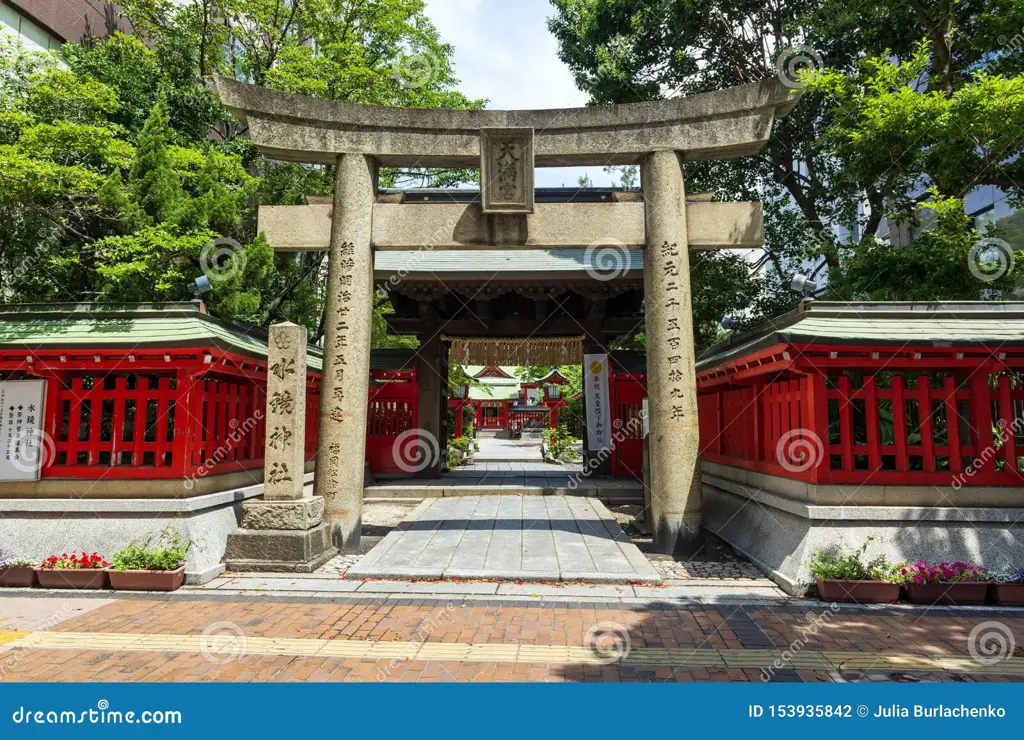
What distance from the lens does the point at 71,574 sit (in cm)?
727

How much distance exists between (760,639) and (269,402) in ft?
21.8

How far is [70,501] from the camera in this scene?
791 centimetres

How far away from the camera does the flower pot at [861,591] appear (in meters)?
6.74

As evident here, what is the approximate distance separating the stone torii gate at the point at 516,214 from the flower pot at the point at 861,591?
2142mm

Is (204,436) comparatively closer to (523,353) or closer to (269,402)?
(269,402)

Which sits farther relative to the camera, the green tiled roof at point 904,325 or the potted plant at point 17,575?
the potted plant at point 17,575

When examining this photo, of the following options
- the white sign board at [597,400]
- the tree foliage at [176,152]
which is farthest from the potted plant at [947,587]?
the tree foliage at [176,152]

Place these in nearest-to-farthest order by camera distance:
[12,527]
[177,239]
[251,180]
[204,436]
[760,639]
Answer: [760,639], [12,527], [204,436], [177,239], [251,180]

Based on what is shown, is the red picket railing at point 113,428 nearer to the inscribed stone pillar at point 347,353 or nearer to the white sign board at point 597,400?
the inscribed stone pillar at point 347,353

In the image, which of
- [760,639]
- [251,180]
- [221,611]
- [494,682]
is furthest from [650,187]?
[251,180]

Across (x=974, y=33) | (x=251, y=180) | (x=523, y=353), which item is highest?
(x=974, y=33)

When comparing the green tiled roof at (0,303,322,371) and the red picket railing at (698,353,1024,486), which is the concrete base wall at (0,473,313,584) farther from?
the red picket railing at (698,353,1024,486)

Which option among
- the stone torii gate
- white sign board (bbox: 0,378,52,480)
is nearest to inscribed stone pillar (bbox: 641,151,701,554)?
the stone torii gate

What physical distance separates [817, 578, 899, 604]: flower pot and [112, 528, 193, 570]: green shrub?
304 inches
